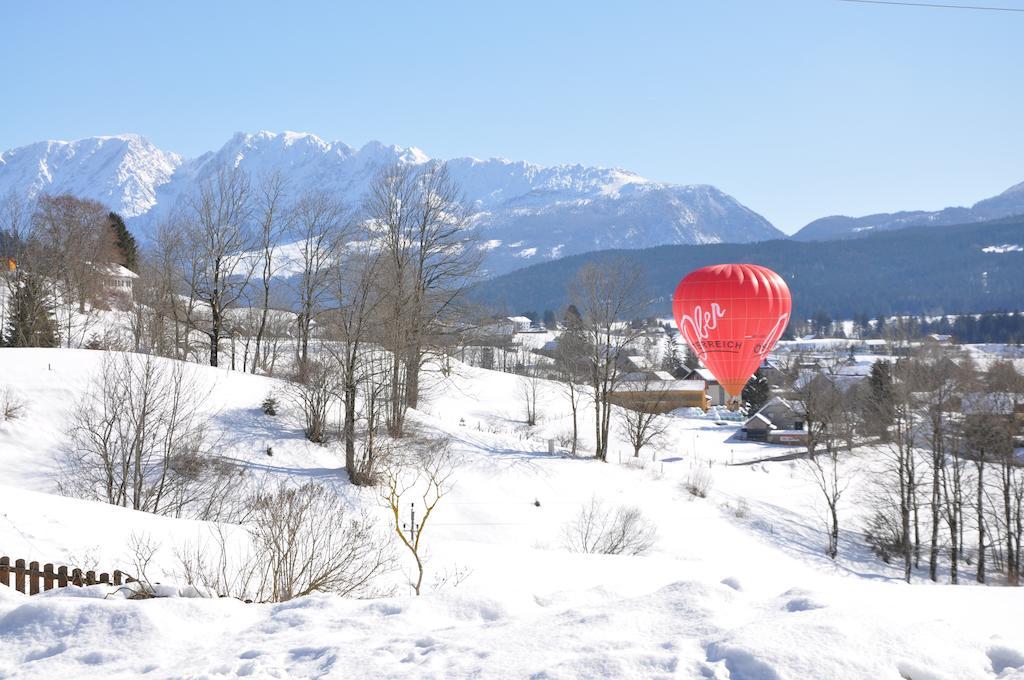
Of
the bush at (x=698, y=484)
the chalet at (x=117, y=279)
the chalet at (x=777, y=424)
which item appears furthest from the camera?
the chalet at (x=777, y=424)

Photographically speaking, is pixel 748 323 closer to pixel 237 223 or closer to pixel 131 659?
pixel 131 659

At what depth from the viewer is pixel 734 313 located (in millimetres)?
26188

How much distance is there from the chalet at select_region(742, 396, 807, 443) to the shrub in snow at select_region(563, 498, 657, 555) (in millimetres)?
41161

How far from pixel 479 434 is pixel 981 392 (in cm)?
3171

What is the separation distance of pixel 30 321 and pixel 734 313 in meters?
31.1

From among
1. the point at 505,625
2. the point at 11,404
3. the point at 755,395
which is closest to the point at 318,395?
the point at 11,404

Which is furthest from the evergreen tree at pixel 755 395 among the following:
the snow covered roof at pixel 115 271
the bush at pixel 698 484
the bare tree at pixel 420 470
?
the bare tree at pixel 420 470

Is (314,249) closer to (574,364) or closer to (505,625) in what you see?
(574,364)

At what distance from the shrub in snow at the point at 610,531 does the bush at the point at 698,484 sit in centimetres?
621

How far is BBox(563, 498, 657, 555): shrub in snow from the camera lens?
23688 millimetres

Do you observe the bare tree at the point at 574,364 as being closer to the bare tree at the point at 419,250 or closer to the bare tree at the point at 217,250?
the bare tree at the point at 419,250

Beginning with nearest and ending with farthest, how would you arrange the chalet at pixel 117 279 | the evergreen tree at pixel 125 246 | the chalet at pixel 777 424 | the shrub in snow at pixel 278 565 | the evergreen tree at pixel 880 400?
the shrub in snow at pixel 278 565 < the evergreen tree at pixel 880 400 < the chalet at pixel 117 279 < the chalet at pixel 777 424 < the evergreen tree at pixel 125 246

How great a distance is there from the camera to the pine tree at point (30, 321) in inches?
1394

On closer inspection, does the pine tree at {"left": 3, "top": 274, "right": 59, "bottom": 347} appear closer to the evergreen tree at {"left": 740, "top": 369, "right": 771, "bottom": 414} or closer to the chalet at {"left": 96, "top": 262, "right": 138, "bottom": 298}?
the chalet at {"left": 96, "top": 262, "right": 138, "bottom": 298}
